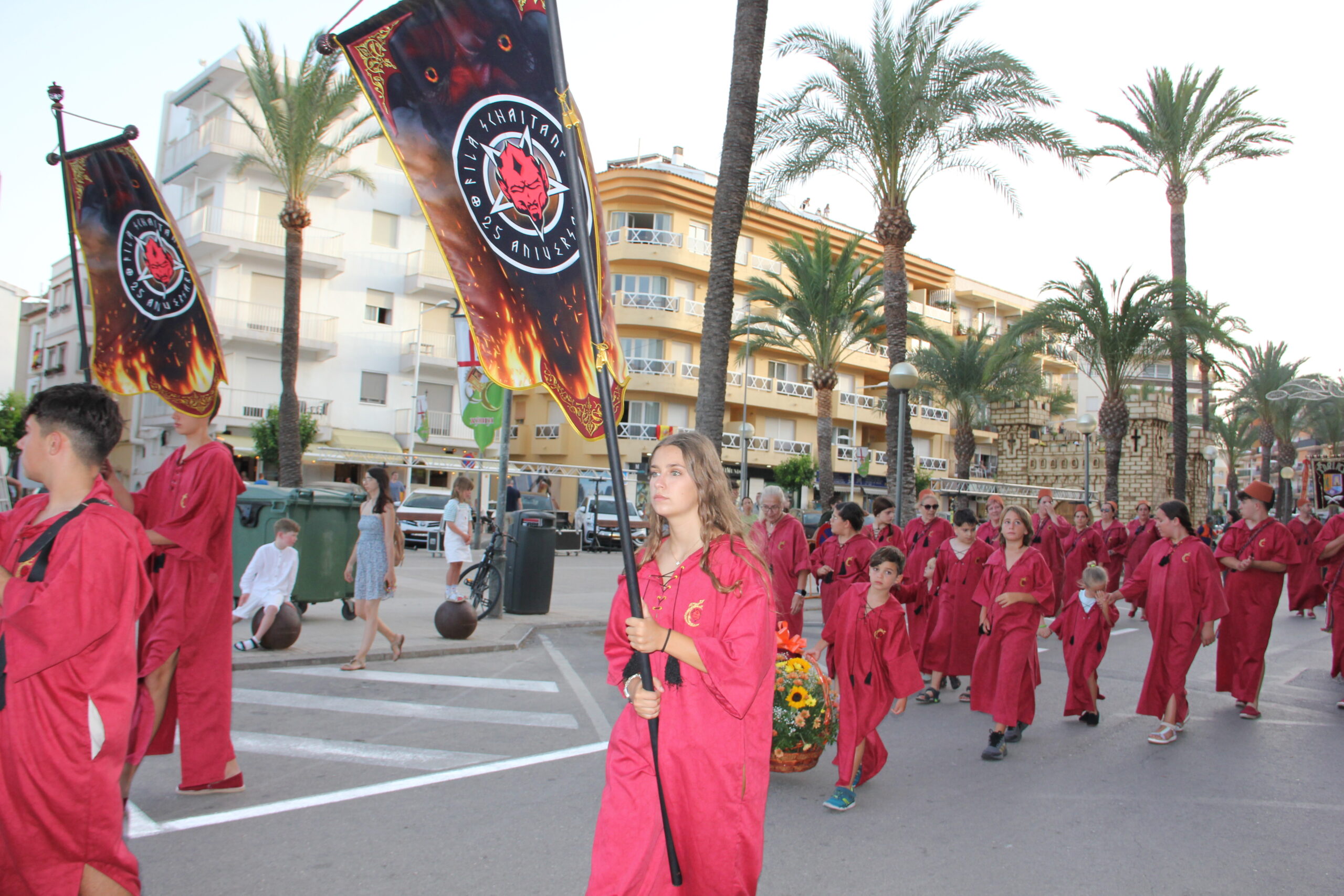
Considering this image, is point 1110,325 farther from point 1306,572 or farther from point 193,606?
point 193,606

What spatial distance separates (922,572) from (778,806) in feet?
16.2

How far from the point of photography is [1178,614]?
7.55 metres

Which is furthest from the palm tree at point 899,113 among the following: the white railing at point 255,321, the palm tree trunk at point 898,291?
the white railing at point 255,321

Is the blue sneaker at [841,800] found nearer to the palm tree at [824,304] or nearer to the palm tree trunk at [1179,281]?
the palm tree trunk at [1179,281]

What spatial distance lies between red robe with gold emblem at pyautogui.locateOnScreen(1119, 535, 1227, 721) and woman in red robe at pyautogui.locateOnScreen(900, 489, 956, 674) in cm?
192

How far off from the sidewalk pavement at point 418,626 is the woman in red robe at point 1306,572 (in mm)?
8551

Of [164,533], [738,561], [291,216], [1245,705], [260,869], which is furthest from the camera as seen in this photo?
[291,216]

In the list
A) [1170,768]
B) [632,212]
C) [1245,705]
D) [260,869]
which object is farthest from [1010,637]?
[632,212]

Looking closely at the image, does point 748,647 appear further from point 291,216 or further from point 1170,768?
point 291,216

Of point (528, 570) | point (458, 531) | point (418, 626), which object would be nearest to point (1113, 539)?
point (528, 570)

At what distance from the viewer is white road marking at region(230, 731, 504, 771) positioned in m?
5.85

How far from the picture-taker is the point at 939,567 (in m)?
9.42

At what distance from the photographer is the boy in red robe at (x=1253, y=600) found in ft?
27.9

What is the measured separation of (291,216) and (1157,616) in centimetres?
2414
